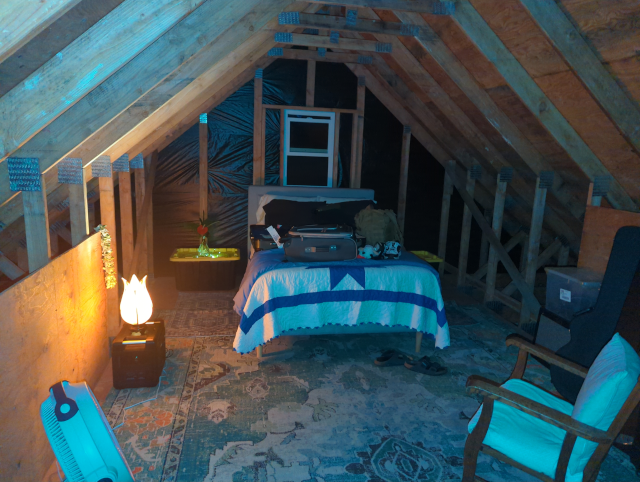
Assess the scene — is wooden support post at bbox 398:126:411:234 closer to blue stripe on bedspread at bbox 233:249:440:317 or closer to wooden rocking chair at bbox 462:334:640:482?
blue stripe on bedspread at bbox 233:249:440:317

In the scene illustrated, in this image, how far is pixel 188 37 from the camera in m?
2.08

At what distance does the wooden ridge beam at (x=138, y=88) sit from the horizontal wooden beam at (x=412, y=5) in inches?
28.3

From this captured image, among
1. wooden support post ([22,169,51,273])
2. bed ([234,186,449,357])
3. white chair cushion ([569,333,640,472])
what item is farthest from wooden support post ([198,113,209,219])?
white chair cushion ([569,333,640,472])

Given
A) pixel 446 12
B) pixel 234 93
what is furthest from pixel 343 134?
pixel 446 12

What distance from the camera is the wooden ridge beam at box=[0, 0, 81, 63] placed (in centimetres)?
100

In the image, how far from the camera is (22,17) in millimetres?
1025

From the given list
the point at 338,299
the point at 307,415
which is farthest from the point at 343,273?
the point at 307,415

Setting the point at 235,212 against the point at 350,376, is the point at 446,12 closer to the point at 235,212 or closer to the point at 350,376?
the point at 350,376

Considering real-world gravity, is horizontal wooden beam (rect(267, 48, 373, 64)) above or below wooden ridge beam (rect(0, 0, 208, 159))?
above

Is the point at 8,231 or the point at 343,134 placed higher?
the point at 343,134

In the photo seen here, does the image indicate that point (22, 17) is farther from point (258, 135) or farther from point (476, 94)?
point (258, 135)

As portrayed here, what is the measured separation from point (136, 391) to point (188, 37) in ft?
6.73

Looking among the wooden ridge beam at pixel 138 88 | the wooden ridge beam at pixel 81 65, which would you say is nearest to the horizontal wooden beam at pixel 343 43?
the wooden ridge beam at pixel 138 88

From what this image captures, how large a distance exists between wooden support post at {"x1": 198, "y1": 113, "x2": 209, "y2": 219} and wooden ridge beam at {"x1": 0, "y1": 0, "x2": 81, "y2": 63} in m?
4.03
